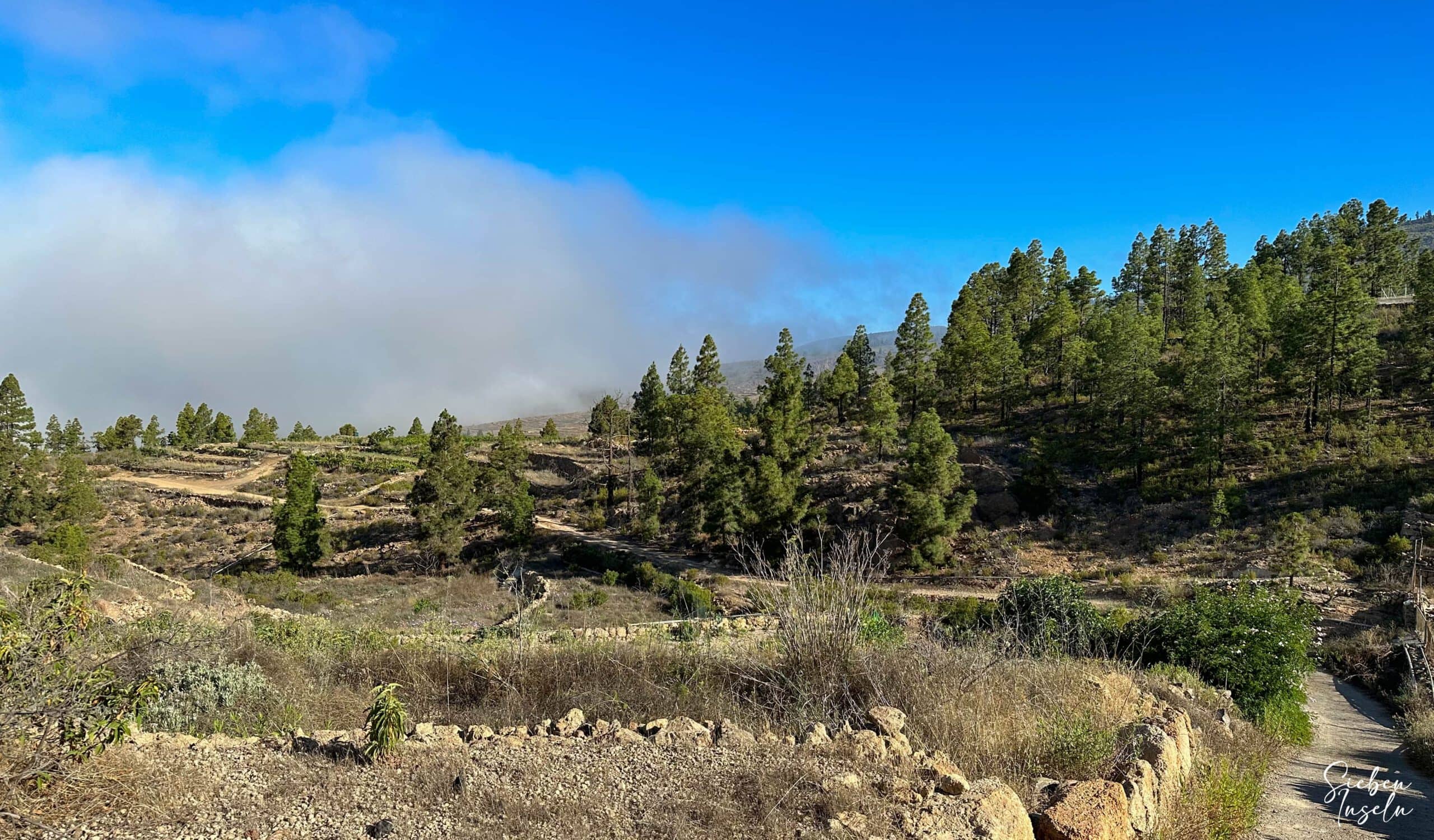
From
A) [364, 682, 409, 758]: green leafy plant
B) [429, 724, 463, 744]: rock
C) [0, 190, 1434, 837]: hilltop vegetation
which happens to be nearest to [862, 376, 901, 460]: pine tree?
[0, 190, 1434, 837]: hilltop vegetation

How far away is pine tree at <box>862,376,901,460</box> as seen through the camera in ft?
131

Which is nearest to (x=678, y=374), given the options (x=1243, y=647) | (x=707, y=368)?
(x=707, y=368)

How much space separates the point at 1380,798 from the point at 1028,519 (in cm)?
2619

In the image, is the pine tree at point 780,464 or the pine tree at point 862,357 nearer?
the pine tree at point 780,464

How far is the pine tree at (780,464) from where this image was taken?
32.2 m

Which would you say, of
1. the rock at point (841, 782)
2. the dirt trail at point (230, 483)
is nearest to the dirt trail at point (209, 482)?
the dirt trail at point (230, 483)

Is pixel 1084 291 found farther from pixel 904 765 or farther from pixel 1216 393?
pixel 904 765

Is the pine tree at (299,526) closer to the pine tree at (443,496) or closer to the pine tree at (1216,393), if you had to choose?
the pine tree at (443,496)

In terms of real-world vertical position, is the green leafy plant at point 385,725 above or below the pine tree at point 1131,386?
below

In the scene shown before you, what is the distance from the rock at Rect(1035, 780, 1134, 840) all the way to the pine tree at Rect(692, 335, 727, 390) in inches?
1838

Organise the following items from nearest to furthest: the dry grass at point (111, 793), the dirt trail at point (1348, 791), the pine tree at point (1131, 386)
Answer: the dry grass at point (111, 793) < the dirt trail at point (1348, 791) < the pine tree at point (1131, 386)

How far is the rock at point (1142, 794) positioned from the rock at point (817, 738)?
2199 mm

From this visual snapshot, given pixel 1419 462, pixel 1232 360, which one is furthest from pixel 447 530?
pixel 1419 462

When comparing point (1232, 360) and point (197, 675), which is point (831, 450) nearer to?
point (1232, 360)
